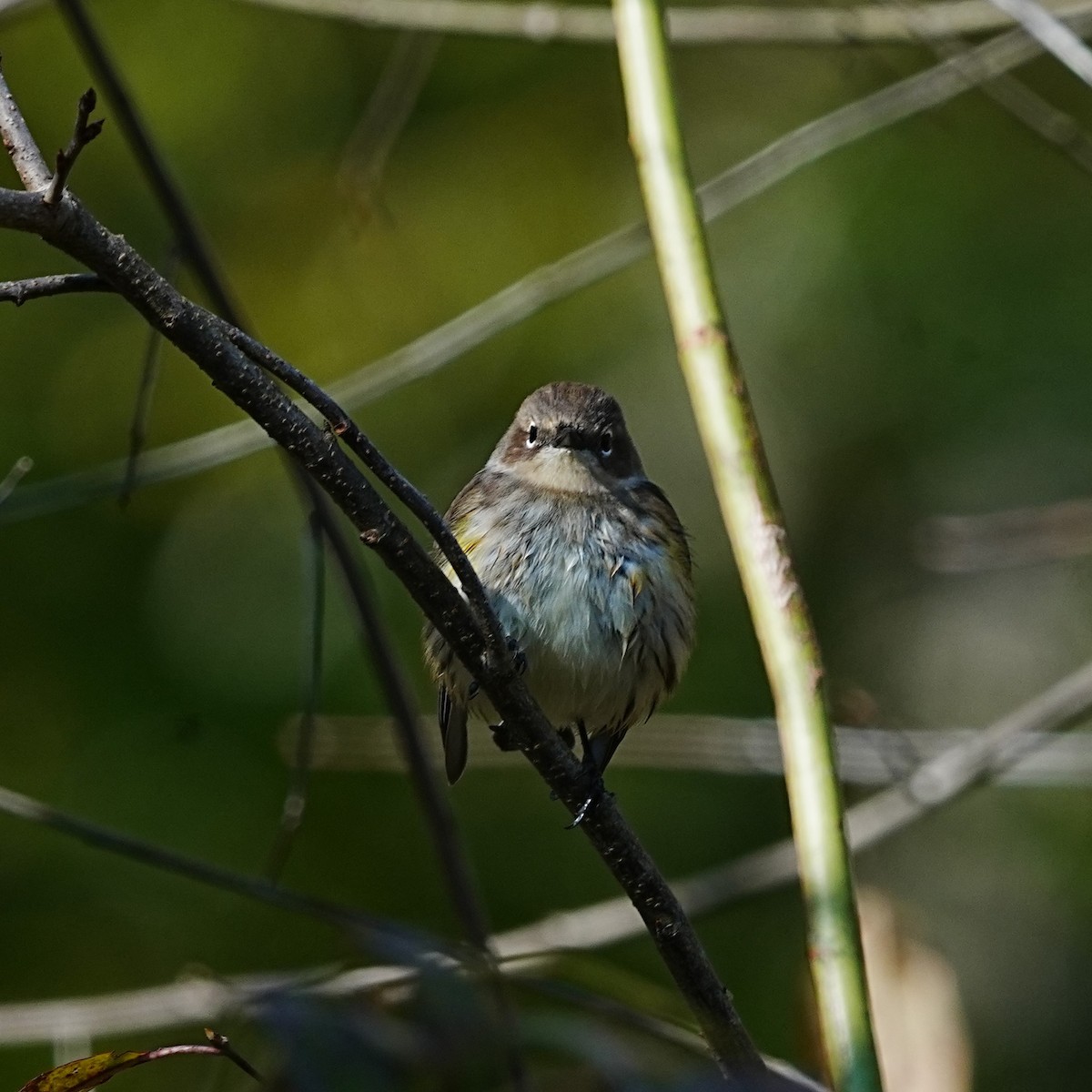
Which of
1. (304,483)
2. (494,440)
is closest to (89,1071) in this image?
(304,483)

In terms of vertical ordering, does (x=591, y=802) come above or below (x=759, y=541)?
below

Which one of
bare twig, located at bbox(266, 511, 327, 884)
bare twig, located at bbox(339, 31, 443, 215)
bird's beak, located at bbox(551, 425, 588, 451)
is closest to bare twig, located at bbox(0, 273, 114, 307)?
bare twig, located at bbox(266, 511, 327, 884)

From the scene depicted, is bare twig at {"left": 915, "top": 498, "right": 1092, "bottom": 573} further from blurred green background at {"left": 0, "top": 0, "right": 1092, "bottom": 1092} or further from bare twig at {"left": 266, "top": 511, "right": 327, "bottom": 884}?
bare twig at {"left": 266, "top": 511, "right": 327, "bottom": 884}

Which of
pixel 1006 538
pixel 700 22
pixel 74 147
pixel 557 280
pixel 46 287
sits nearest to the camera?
pixel 74 147

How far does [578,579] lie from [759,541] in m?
1.35

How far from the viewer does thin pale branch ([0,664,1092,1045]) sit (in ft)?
14.1

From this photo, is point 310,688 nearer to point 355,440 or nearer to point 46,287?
point 355,440

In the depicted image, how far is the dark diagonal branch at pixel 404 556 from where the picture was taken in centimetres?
212

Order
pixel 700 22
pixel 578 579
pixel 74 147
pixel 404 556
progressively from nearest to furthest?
1. pixel 74 147
2. pixel 404 556
3. pixel 578 579
4. pixel 700 22

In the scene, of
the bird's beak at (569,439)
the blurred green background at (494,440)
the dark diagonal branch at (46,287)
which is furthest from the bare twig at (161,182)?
the blurred green background at (494,440)

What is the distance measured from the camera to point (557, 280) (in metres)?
4.57

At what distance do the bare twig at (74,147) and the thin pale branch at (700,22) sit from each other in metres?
3.00

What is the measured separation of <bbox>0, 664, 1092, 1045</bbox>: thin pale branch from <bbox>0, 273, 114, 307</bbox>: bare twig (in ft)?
8.26

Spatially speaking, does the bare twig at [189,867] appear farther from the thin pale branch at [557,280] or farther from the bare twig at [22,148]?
the bare twig at [22,148]
